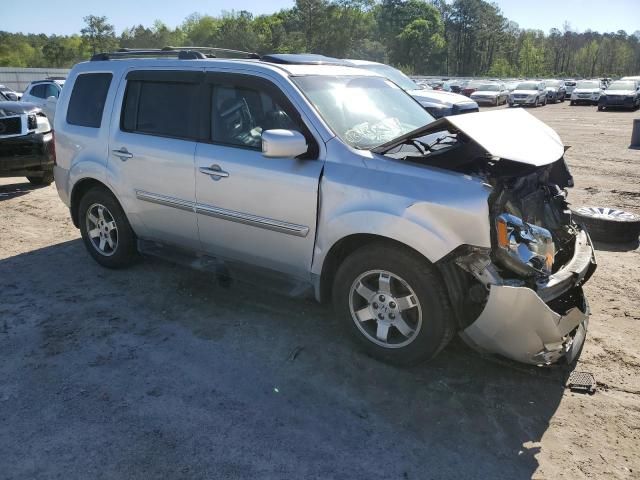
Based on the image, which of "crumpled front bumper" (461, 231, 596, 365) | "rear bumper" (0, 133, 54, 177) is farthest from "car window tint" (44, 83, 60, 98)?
"crumpled front bumper" (461, 231, 596, 365)

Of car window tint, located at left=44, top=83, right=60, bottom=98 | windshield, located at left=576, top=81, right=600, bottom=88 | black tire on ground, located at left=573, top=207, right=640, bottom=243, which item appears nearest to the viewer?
black tire on ground, located at left=573, top=207, right=640, bottom=243

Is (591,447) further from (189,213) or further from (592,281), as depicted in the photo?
(189,213)

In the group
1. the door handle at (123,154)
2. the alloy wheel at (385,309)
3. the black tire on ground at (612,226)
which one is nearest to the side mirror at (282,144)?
the alloy wheel at (385,309)

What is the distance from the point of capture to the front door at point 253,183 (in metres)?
3.68

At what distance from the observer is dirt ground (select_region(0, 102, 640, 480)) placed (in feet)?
8.92

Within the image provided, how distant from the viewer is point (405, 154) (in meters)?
3.60

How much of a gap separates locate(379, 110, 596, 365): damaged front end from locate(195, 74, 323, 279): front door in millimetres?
695

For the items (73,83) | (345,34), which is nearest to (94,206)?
(73,83)

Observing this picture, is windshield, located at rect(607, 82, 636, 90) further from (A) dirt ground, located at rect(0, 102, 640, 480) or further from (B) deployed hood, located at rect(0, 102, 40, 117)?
(B) deployed hood, located at rect(0, 102, 40, 117)

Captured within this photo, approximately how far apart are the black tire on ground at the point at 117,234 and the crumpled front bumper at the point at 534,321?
331cm

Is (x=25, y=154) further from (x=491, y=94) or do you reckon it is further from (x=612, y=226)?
(x=491, y=94)

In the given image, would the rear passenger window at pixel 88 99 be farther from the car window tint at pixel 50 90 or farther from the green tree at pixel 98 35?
the green tree at pixel 98 35

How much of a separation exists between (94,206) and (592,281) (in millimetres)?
4869

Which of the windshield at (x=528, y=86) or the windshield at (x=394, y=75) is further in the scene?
the windshield at (x=528, y=86)
